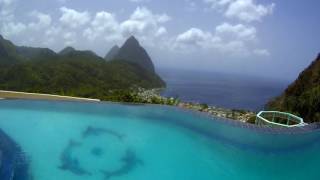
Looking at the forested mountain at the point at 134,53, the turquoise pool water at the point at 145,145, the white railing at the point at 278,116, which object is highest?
the forested mountain at the point at 134,53

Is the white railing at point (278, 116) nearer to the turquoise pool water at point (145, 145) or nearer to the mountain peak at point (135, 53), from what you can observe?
the turquoise pool water at point (145, 145)

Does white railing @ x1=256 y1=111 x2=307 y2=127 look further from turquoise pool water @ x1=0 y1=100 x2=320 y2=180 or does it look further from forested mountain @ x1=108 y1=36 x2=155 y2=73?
forested mountain @ x1=108 y1=36 x2=155 y2=73

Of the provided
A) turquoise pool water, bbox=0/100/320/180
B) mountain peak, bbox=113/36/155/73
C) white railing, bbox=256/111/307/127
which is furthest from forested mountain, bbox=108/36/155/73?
white railing, bbox=256/111/307/127

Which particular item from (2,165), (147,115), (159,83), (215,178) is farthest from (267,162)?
(159,83)

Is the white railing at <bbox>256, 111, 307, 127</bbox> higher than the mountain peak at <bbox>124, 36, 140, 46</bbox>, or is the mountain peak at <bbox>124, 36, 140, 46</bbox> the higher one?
the mountain peak at <bbox>124, 36, 140, 46</bbox>

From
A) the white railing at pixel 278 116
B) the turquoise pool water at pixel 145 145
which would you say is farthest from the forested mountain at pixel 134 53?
the white railing at pixel 278 116

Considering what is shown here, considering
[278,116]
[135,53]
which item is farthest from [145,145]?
[135,53]

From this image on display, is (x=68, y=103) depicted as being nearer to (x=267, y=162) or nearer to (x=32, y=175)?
(x=32, y=175)

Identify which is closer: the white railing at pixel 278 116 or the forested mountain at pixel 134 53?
the white railing at pixel 278 116
